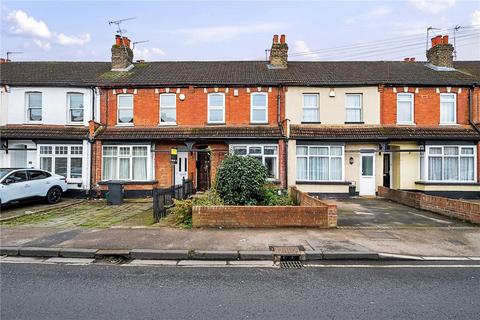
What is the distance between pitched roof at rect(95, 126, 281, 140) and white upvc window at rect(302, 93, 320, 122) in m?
2.03

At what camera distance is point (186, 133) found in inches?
661

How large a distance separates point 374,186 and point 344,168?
2074 mm

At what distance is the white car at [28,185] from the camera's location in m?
12.2

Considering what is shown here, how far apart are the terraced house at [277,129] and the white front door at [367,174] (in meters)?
0.05

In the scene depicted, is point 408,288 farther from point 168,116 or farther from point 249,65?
point 249,65

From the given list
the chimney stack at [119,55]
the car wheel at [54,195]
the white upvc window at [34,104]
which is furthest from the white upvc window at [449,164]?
the white upvc window at [34,104]

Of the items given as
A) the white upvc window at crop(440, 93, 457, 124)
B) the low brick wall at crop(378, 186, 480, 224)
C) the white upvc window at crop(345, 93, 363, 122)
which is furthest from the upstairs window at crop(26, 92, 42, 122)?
the white upvc window at crop(440, 93, 457, 124)

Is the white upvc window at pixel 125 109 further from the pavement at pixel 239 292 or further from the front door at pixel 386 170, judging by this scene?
→ the front door at pixel 386 170

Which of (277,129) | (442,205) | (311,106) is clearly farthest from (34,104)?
(442,205)

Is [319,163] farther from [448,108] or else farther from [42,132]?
[42,132]

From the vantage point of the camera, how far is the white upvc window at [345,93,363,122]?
17.8m

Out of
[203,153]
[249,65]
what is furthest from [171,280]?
[249,65]

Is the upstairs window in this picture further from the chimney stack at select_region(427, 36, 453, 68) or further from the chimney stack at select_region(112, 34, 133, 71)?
the chimney stack at select_region(427, 36, 453, 68)

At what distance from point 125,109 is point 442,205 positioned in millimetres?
16116
